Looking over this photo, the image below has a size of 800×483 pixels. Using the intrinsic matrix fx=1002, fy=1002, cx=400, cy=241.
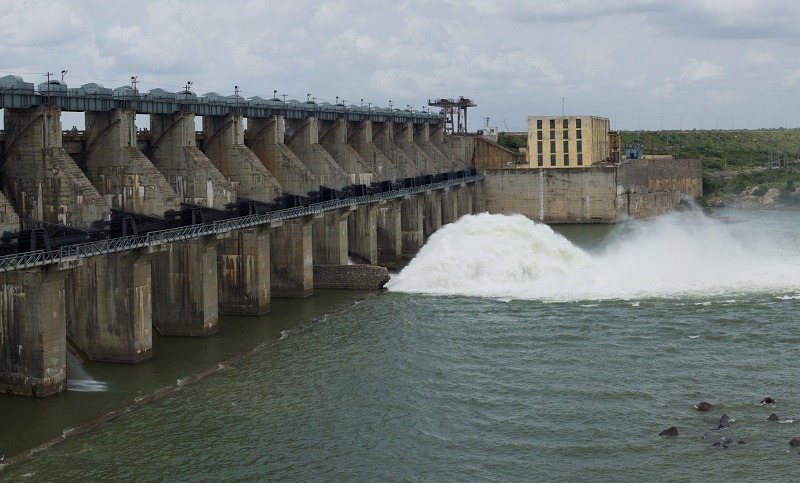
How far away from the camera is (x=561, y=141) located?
10644cm

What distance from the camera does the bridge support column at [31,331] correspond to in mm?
34031

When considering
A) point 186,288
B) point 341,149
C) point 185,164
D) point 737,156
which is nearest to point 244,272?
point 186,288

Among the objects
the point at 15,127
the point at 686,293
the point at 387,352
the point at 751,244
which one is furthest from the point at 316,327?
the point at 751,244

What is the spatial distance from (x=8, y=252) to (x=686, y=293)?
34397 millimetres

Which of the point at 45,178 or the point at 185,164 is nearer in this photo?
the point at 45,178

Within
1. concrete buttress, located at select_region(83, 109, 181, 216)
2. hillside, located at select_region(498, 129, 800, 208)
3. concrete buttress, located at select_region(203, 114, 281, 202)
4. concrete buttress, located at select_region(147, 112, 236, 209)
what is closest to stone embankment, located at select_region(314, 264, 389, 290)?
concrete buttress, located at select_region(203, 114, 281, 202)

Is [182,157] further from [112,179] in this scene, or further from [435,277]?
[435,277]

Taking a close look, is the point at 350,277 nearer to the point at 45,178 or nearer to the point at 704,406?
the point at 45,178

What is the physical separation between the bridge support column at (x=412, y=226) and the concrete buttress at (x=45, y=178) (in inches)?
1500

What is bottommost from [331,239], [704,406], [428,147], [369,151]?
[704,406]

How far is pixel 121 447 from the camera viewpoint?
30.1m

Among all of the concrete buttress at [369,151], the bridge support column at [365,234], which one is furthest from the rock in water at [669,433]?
the concrete buttress at [369,151]

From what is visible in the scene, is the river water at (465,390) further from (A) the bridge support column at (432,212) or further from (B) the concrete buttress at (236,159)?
(A) the bridge support column at (432,212)

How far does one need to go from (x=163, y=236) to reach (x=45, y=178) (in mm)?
5660
